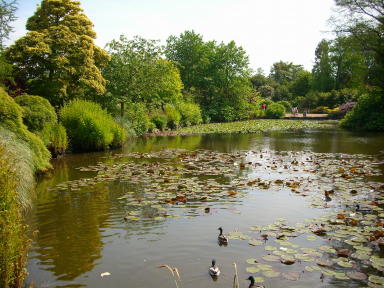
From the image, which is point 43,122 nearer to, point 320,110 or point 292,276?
point 292,276

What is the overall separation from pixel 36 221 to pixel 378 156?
12373 mm

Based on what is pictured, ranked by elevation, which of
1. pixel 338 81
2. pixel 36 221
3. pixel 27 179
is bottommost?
pixel 36 221

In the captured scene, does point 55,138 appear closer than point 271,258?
No

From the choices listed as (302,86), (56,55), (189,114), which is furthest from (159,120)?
(302,86)

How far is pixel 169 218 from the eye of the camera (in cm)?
650

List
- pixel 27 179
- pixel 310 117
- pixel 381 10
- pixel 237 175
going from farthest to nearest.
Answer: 1. pixel 310 117
2. pixel 381 10
3. pixel 237 175
4. pixel 27 179

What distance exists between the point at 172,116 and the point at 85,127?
1404cm

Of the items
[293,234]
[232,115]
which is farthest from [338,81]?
[293,234]

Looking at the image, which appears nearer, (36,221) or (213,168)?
(36,221)

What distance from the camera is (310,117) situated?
43.6 meters

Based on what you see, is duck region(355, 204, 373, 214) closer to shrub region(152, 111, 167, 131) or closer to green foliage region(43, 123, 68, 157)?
green foliage region(43, 123, 68, 157)

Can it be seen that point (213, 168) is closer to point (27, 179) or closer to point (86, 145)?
point (27, 179)

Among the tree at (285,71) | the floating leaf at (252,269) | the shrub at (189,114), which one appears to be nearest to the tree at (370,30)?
the shrub at (189,114)

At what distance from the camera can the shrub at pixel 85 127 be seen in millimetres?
15074
